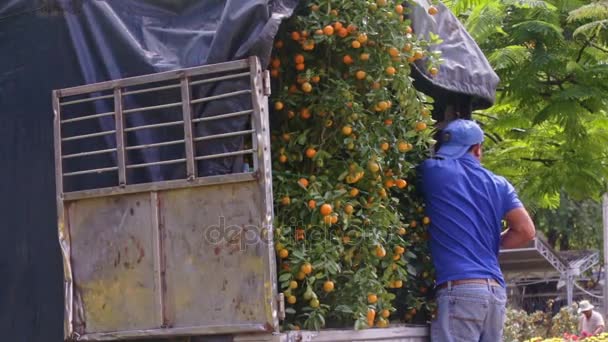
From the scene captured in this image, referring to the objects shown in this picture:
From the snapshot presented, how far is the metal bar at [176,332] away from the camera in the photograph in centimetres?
462

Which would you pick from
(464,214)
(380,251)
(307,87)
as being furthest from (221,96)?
(464,214)

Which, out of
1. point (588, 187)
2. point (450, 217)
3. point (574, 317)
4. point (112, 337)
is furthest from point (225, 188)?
point (574, 317)

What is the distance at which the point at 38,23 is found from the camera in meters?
5.52

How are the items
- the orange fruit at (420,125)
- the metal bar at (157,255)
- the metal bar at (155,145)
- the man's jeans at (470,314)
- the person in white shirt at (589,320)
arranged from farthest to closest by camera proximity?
the person in white shirt at (589,320) < the orange fruit at (420,125) < the man's jeans at (470,314) < the metal bar at (155,145) < the metal bar at (157,255)

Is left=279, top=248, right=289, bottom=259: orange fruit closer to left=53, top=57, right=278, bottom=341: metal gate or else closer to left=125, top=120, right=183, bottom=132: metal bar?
left=53, top=57, right=278, bottom=341: metal gate

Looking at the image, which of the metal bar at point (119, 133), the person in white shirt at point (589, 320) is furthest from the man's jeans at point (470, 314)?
the person in white shirt at point (589, 320)

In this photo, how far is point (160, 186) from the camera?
4859 millimetres

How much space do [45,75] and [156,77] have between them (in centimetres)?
88

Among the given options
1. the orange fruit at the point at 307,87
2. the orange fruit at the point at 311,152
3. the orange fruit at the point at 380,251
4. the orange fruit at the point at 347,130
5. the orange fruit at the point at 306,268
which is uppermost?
the orange fruit at the point at 307,87

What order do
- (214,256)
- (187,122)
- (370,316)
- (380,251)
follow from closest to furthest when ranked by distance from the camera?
1. (214,256)
2. (187,122)
3. (370,316)
4. (380,251)

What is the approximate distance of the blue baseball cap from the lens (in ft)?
20.0

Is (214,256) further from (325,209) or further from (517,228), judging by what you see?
(517,228)

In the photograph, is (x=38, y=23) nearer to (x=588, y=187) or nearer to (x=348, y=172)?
(x=348, y=172)

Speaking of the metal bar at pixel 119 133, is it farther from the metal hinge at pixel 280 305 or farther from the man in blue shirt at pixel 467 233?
the man in blue shirt at pixel 467 233
